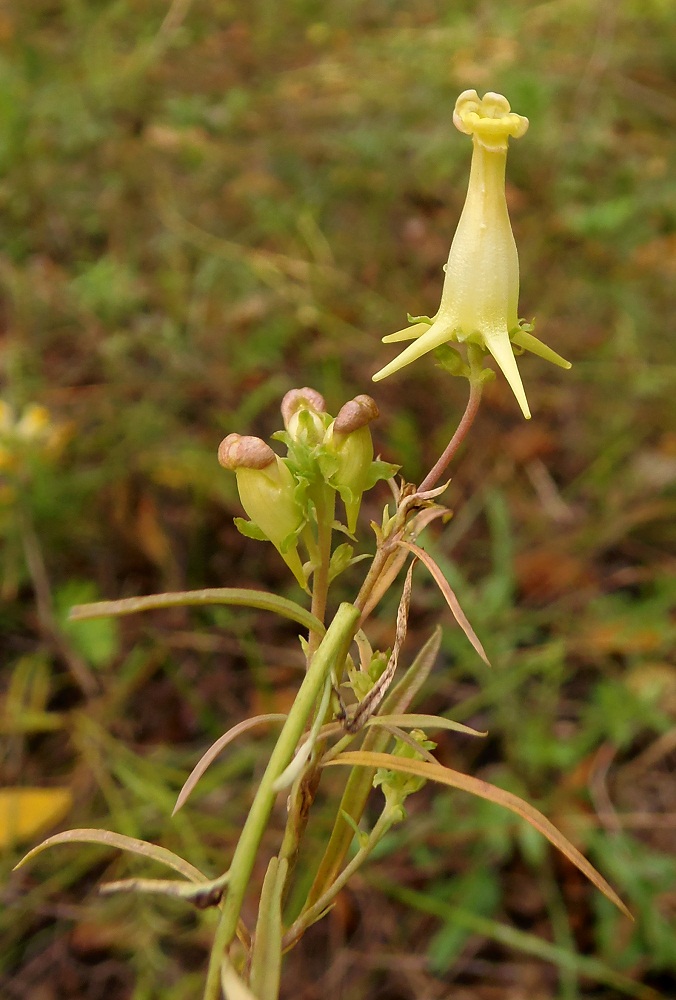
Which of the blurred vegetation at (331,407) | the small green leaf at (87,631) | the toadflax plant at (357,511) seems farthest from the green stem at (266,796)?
the small green leaf at (87,631)

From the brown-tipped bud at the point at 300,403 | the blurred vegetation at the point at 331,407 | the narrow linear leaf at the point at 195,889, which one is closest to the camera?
the narrow linear leaf at the point at 195,889

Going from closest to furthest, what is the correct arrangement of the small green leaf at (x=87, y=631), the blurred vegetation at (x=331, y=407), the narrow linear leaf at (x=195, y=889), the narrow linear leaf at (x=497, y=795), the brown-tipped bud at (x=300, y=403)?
the narrow linear leaf at (x=195, y=889) < the narrow linear leaf at (x=497, y=795) < the brown-tipped bud at (x=300, y=403) < the blurred vegetation at (x=331, y=407) < the small green leaf at (x=87, y=631)

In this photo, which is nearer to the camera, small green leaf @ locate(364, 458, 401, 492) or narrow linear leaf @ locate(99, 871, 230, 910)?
narrow linear leaf @ locate(99, 871, 230, 910)

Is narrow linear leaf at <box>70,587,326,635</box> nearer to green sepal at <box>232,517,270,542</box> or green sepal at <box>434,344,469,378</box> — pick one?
green sepal at <box>232,517,270,542</box>

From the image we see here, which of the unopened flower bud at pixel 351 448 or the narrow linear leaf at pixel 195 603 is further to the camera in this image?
the unopened flower bud at pixel 351 448

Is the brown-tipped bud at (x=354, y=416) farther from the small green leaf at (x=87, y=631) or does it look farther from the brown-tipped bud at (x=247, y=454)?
the small green leaf at (x=87, y=631)

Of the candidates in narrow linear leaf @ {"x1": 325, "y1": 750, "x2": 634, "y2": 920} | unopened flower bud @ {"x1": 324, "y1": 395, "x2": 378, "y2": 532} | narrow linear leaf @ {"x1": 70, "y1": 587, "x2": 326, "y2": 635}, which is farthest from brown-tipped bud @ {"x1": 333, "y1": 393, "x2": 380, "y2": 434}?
narrow linear leaf @ {"x1": 325, "y1": 750, "x2": 634, "y2": 920}

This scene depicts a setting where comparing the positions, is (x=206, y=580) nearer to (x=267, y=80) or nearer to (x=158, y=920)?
(x=158, y=920)
